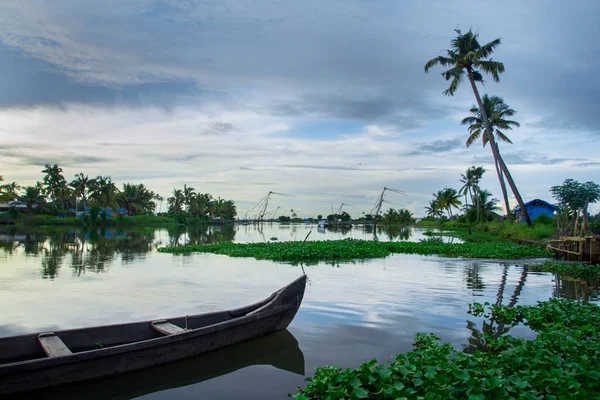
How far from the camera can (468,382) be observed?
4.16 m

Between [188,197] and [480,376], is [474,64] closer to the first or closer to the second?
Result: [480,376]

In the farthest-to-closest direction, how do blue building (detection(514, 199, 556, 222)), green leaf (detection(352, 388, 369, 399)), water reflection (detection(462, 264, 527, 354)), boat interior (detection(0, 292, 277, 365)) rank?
blue building (detection(514, 199, 556, 222))
water reflection (detection(462, 264, 527, 354))
boat interior (detection(0, 292, 277, 365))
green leaf (detection(352, 388, 369, 399))

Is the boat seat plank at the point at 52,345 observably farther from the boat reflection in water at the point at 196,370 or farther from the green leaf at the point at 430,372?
the green leaf at the point at 430,372

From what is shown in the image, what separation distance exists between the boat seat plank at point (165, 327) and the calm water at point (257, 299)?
48 centimetres

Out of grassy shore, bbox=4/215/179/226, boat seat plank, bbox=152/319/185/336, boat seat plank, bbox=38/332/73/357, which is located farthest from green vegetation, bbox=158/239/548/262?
grassy shore, bbox=4/215/179/226

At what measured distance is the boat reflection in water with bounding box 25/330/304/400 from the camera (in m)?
5.21

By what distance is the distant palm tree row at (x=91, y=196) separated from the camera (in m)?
62.0

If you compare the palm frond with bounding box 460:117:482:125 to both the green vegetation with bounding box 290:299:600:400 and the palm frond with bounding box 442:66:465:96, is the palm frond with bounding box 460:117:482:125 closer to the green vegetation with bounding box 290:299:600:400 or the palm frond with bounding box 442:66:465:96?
the palm frond with bounding box 442:66:465:96

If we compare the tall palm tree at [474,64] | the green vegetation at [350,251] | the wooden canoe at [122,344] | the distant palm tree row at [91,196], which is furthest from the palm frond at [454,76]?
the distant palm tree row at [91,196]

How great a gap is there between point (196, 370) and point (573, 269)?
13.5 meters

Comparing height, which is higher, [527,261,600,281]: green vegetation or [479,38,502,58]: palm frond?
[479,38,502,58]: palm frond

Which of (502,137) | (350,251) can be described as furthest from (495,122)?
(350,251)

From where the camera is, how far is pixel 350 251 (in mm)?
20609

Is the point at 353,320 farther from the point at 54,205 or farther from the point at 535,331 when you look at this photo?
the point at 54,205
